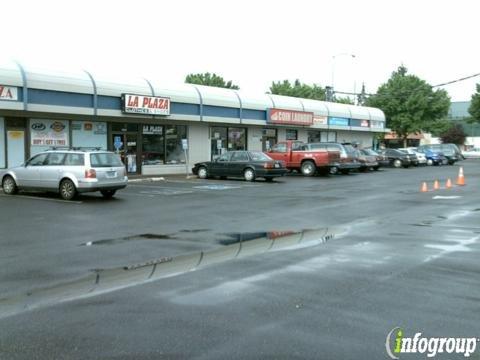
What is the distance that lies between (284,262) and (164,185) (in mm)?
16462

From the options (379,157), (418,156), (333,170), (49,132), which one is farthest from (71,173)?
(418,156)

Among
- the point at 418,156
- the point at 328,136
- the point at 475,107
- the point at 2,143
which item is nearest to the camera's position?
the point at 2,143

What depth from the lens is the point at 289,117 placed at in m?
38.3

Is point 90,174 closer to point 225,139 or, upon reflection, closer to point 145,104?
point 145,104

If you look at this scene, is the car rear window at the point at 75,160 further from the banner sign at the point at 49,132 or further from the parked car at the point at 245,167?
the parked car at the point at 245,167

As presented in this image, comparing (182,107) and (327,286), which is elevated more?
(182,107)

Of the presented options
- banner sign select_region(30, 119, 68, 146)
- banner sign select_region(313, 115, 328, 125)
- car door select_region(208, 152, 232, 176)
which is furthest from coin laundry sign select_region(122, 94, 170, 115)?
banner sign select_region(313, 115, 328, 125)

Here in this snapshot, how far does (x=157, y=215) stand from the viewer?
1389cm

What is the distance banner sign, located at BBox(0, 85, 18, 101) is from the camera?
21844 millimetres

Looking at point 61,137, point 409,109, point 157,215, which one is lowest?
point 157,215

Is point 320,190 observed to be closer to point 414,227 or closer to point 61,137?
point 414,227

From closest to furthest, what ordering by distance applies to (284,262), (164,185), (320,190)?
1. (284,262)
2. (320,190)
3. (164,185)

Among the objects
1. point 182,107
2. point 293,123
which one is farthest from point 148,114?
point 293,123

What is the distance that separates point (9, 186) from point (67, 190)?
8.88 feet
